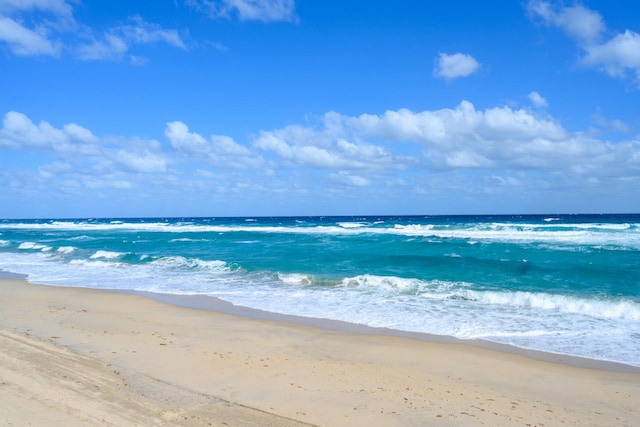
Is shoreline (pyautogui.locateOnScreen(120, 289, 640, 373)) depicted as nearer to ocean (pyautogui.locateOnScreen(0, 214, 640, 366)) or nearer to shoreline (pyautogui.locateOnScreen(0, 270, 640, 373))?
shoreline (pyautogui.locateOnScreen(0, 270, 640, 373))

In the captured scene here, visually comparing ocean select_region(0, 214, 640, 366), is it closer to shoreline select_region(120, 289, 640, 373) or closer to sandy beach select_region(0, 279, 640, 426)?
shoreline select_region(120, 289, 640, 373)

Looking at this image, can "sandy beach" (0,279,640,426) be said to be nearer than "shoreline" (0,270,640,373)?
Yes

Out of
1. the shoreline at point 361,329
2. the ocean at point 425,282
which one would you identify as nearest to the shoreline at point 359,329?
the shoreline at point 361,329

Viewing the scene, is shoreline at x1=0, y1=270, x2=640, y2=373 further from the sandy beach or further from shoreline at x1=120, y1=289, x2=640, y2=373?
the sandy beach

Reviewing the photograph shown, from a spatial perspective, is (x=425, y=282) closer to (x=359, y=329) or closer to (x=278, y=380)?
(x=359, y=329)

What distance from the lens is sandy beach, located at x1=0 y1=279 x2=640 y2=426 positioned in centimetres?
493

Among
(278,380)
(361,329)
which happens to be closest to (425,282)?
(361,329)

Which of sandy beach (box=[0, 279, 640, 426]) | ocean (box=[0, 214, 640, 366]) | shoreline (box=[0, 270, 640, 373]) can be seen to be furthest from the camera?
ocean (box=[0, 214, 640, 366])

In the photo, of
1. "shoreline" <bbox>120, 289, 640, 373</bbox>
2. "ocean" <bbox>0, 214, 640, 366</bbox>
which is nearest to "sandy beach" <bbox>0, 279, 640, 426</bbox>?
"shoreline" <bbox>120, 289, 640, 373</bbox>

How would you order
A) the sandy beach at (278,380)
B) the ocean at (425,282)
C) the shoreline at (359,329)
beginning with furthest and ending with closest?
the ocean at (425,282) → the shoreline at (359,329) → the sandy beach at (278,380)

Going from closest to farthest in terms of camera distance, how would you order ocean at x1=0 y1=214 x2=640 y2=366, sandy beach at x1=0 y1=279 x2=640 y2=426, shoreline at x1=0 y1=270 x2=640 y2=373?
1. sandy beach at x1=0 y1=279 x2=640 y2=426
2. shoreline at x1=0 y1=270 x2=640 y2=373
3. ocean at x1=0 y1=214 x2=640 y2=366

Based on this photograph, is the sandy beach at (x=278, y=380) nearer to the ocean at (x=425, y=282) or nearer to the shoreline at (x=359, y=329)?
the shoreline at (x=359, y=329)

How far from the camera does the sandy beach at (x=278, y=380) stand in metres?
4.93

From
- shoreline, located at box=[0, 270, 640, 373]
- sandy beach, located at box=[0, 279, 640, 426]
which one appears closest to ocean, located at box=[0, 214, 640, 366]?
shoreline, located at box=[0, 270, 640, 373]
